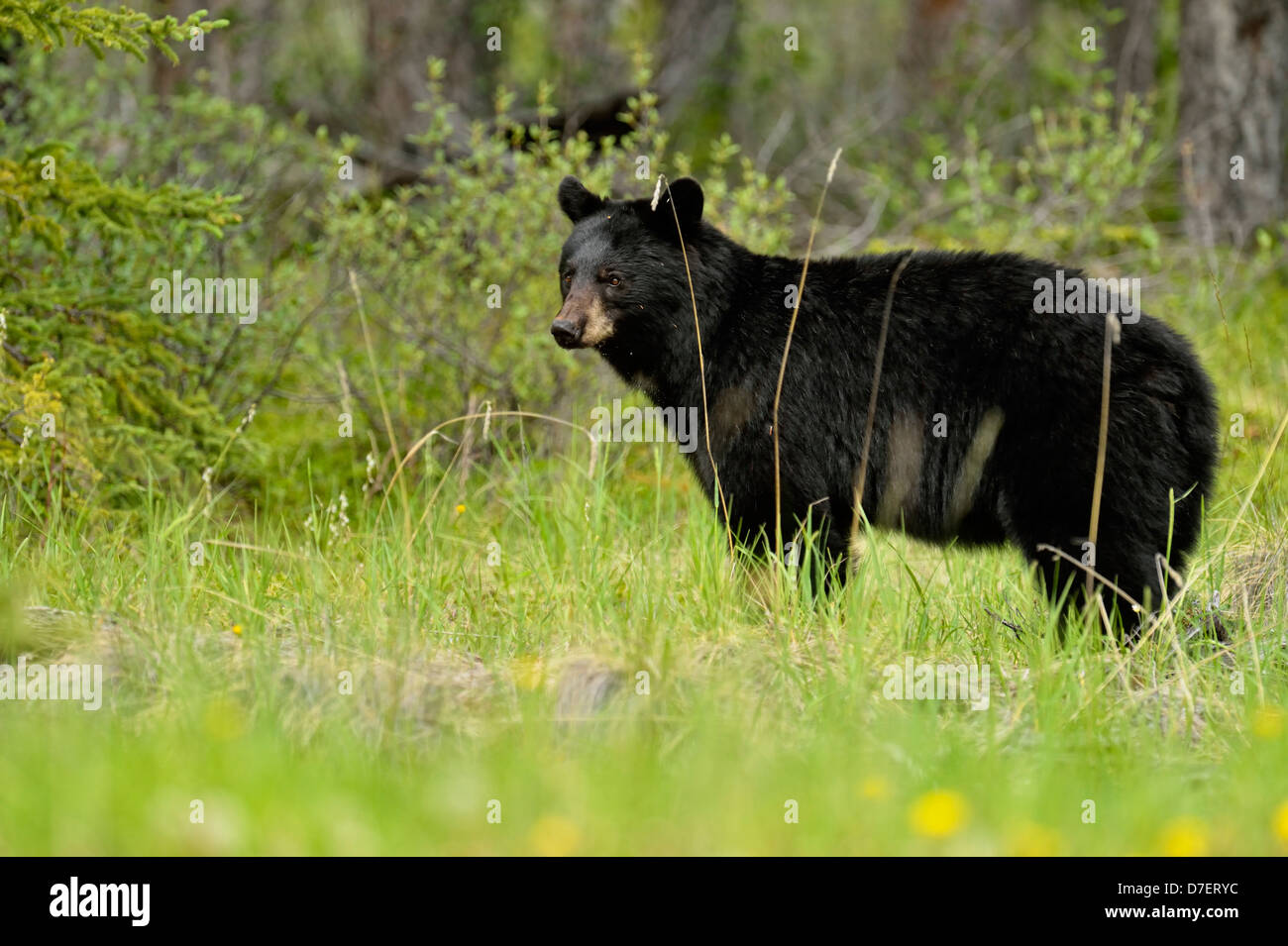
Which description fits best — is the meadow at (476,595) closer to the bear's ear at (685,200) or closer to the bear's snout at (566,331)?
the bear's snout at (566,331)

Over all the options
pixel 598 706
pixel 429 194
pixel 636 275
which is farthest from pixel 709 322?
pixel 429 194

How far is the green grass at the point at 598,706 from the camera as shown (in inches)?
109

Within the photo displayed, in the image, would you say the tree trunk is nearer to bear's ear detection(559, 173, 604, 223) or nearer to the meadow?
the meadow

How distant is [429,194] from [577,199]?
232 centimetres

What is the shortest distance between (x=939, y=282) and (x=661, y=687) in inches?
87.0

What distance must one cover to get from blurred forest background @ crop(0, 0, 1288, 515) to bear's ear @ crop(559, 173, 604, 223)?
965mm

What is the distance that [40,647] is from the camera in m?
4.09

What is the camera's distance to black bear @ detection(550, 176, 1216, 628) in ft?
14.7

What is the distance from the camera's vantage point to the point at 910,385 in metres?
4.95

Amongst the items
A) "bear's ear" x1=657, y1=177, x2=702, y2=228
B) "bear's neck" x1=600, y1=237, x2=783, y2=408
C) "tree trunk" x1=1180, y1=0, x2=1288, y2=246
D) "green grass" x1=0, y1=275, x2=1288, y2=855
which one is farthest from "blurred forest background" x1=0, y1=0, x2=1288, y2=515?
"bear's ear" x1=657, y1=177, x2=702, y2=228

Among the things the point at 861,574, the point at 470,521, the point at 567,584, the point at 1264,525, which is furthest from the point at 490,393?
the point at 1264,525

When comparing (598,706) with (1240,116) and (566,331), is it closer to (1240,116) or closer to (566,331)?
(566,331)

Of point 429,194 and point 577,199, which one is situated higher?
point 429,194
